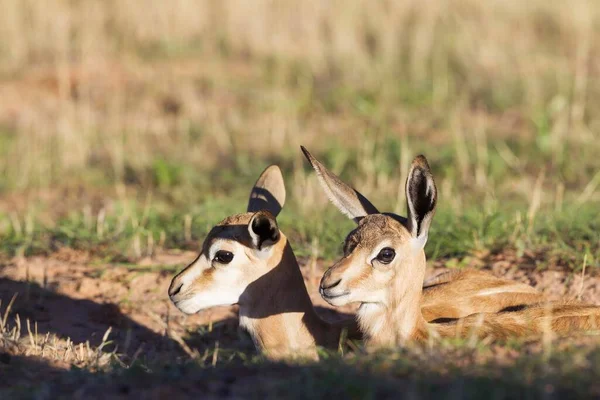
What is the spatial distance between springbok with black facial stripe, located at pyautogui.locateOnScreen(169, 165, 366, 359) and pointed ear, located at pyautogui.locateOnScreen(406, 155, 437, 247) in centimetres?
72

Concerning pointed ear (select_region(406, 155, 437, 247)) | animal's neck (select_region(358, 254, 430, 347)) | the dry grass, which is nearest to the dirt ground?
the dry grass

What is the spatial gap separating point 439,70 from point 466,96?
0.94 meters

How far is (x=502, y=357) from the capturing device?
4418 mm

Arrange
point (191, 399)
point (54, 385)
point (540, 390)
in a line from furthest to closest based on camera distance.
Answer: point (54, 385), point (191, 399), point (540, 390)

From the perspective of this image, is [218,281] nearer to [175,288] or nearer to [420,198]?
[175,288]

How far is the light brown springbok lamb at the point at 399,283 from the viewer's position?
201 inches

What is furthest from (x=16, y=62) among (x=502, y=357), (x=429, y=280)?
(x=502, y=357)

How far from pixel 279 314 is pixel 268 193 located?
37.4 inches

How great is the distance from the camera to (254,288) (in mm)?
5520

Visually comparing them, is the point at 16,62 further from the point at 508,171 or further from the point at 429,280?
the point at 429,280

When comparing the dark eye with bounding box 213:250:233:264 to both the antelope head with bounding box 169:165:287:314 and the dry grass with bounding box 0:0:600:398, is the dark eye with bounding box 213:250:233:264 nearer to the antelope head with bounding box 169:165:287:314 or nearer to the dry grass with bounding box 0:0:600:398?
the antelope head with bounding box 169:165:287:314

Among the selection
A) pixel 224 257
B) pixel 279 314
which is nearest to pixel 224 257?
pixel 224 257

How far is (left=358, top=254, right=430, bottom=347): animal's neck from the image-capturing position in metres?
5.23

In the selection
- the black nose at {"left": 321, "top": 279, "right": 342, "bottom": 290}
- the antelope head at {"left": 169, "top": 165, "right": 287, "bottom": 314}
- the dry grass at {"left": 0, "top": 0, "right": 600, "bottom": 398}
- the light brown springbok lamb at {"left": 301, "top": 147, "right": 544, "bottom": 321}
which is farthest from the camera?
the dry grass at {"left": 0, "top": 0, "right": 600, "bottom": 398}
